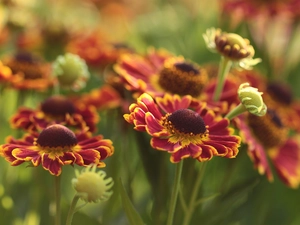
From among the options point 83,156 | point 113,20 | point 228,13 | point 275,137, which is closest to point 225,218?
point 275,137

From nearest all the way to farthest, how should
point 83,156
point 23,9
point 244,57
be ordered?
point 83,156
point 244,57
point 23,9

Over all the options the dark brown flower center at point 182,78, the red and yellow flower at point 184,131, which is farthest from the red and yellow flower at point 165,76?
the red and yellow flower at point 184,131

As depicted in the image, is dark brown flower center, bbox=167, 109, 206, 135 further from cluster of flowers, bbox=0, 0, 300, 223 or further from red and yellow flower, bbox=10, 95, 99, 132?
red and yellow flower, bbox=10, 95, 99, 132

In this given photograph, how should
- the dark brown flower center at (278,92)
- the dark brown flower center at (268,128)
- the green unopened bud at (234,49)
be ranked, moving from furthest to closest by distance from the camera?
the dark brown flower center at (278,92) < the dark brown flower center at (268,128) < the green unopened bud at (234,49)

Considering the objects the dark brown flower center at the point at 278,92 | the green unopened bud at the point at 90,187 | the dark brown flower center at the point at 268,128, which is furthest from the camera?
the dark brown flower center at the point at 278,92

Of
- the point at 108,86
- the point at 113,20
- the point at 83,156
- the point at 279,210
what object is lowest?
the point at 113,20

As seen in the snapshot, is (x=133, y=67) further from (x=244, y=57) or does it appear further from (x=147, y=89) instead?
(x=244, y=57)

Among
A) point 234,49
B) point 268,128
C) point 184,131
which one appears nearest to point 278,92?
point 268,128

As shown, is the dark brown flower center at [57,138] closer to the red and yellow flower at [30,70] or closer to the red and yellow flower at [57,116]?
the red and yellow flower at [57,116]
